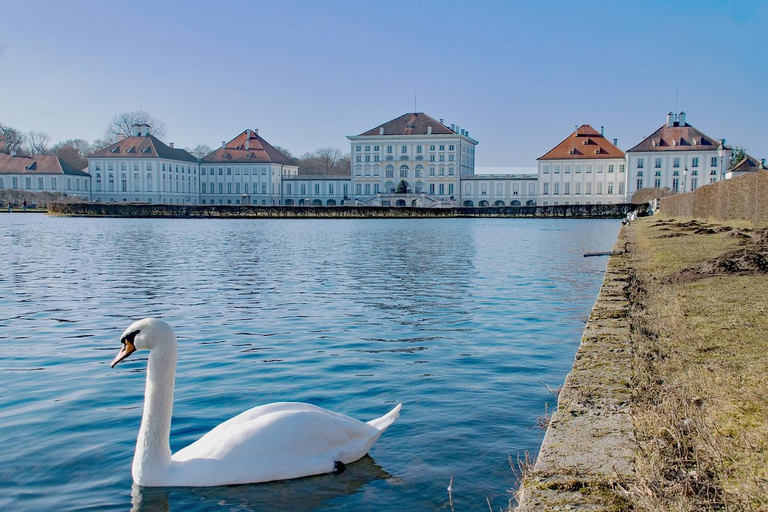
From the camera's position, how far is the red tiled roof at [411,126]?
11344cm

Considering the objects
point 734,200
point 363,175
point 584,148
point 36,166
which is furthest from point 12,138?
point 734,200

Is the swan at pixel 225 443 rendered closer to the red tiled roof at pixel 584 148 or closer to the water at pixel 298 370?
the water at pixel 298 370

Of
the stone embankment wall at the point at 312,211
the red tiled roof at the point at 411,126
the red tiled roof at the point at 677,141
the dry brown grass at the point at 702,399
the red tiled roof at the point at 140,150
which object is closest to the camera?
the dry brown grass at the point at 702,399

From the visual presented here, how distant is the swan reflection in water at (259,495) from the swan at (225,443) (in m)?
0.05

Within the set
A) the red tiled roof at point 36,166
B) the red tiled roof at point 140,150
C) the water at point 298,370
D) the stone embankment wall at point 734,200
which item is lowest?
the water at point 298,370

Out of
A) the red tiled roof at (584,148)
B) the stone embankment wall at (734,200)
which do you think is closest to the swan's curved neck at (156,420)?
the stone embankment wall at (734,200)

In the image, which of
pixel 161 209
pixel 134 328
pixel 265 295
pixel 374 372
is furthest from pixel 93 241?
pixel 161 209

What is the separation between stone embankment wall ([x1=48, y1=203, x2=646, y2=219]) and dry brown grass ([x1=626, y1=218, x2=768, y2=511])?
6509cm

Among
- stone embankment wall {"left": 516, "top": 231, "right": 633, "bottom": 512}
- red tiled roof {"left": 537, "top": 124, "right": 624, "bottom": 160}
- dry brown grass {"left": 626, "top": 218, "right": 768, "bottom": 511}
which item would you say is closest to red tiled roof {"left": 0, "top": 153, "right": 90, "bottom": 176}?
red tiled roof {"left": 537, "top": 124, "right": 624, "bottom": 160}

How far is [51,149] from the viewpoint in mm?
129000

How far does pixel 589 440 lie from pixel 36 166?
120 metres

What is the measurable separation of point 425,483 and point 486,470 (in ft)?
1.31

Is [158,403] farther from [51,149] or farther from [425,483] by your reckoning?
[51,149]

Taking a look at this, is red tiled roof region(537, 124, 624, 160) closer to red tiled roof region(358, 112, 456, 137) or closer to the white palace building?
the white palace building
